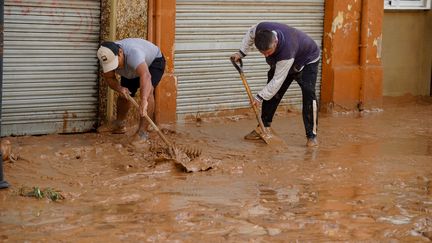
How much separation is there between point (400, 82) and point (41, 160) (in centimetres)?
771

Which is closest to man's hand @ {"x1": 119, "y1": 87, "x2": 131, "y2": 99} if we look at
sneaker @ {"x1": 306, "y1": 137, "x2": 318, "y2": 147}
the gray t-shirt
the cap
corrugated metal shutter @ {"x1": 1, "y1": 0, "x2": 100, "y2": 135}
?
the gray t-shirt

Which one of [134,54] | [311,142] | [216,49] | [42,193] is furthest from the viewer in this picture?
[216,49]

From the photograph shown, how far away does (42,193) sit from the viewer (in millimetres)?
7430

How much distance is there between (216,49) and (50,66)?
2.53 m

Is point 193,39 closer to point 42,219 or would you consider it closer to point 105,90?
point 105,90

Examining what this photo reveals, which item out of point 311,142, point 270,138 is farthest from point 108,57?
point 311,142

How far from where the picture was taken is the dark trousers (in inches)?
407

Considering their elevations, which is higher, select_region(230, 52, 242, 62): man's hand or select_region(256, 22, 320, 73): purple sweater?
select_region(256, 22, 320, 73): purple sweater

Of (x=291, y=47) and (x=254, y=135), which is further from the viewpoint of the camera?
(x=254, y=135)

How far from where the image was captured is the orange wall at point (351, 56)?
13102 millimetres

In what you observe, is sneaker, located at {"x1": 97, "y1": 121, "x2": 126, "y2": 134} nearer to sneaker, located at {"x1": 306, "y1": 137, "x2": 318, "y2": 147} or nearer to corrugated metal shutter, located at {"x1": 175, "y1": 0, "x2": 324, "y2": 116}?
corrugated metal shutter, located at {"x1": 175, "y1": 0, "x2": 324, "y2": 116}

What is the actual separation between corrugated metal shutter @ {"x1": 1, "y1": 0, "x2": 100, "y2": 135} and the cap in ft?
4.12

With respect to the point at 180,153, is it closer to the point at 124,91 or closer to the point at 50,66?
the point at 124,91

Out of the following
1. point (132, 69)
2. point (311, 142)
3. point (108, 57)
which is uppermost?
point (108, 57)
